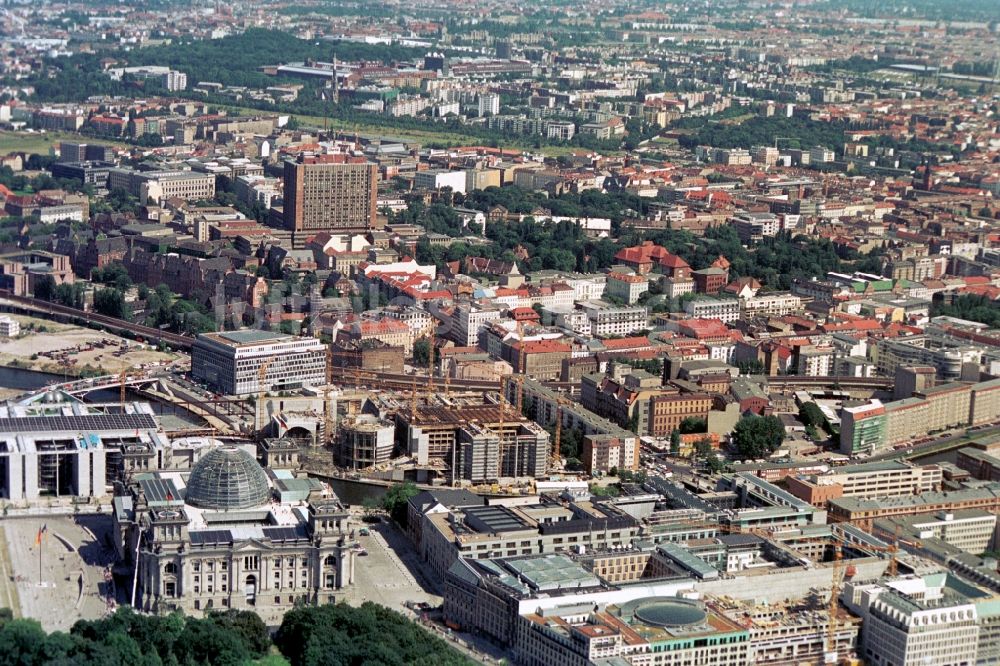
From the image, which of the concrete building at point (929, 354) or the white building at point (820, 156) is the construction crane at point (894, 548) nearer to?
the concrete building at point (929, 354)

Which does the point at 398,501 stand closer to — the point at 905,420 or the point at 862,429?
the point at 862,429

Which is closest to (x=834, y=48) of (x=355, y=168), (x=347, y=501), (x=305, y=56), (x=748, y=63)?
(x=748, y=63)

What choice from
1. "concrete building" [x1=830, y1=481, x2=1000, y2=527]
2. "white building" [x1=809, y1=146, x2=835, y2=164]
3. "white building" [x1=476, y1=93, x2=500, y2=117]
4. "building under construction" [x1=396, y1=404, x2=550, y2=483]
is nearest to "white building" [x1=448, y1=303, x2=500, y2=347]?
"building under construction" [x1=396, y1=404, x2=550, y2=483]

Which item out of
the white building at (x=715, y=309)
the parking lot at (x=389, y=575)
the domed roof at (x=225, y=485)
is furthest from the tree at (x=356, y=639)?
the white building at (x=715, y=309)

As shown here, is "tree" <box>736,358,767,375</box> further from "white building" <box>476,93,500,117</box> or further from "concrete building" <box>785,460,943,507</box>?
"white building" <box>476,93,500,117</box>

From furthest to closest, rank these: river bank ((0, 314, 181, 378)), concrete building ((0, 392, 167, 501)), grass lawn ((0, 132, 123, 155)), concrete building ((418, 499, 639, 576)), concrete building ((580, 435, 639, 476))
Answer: grass lawn ((0, 132, 123, 155)), river bank ((0, 314, 181, 378)), concrete building ((580, 435, 639, 476)), concrete building ((0, 392, 167, 501)), concrete building ((418, 499, 639, 576))

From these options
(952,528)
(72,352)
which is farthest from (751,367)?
(72,352)

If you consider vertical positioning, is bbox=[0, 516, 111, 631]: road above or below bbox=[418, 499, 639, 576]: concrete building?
below
